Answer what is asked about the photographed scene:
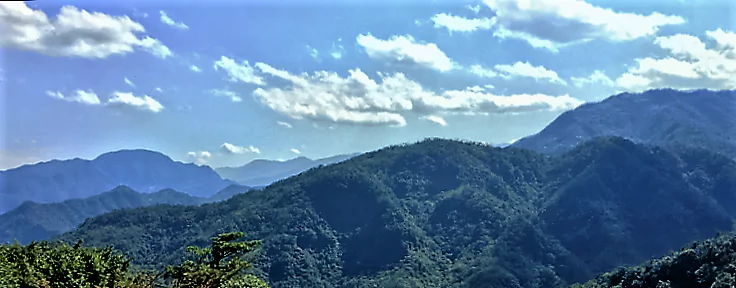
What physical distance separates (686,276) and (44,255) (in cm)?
10763

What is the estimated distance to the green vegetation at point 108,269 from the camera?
29.3 m

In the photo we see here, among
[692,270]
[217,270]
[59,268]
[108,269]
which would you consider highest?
[59,268]

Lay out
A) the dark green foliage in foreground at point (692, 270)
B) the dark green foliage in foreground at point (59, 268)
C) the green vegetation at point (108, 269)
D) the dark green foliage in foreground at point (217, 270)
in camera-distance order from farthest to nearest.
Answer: the dark green foliage in foreground at point (692, 270), the dark green foliage in foreground at point (59, 268), the green vegetation at point (108, 269), the dark green foliage in foreground at point (217, 270)

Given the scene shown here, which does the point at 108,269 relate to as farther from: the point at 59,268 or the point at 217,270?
the point at 217,270

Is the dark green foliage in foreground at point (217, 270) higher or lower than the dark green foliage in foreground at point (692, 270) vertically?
higher

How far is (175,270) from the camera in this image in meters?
33.1

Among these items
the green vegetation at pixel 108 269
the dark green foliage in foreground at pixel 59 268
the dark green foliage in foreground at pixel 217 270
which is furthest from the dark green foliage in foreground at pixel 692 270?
the dark green foliage in foreground at pixel 59 268

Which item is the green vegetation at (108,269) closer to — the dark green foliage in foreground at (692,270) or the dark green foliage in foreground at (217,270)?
the dark green foliage in foreground at (217,270)

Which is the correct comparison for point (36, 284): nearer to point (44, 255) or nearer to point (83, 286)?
point (83, 286)

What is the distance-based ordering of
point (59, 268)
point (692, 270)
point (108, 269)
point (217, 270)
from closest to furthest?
1. point (217, 270)
2. point (59, 268)
3. point (108, 269)
4. point (692, 270)

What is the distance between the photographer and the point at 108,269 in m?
38.6

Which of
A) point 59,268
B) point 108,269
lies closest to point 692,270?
point 108,269

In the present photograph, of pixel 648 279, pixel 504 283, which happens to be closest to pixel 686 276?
pixel 648 279

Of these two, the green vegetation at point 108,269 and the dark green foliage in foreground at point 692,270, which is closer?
the green vegetation at point 108,269
